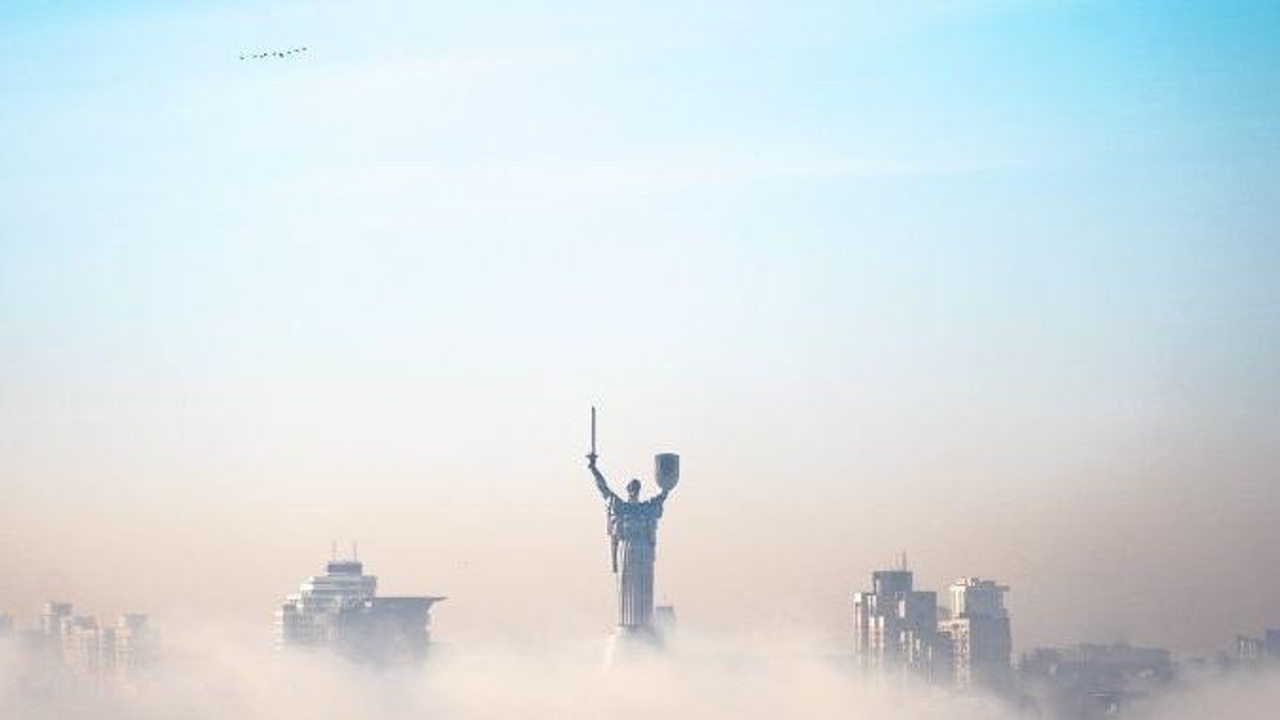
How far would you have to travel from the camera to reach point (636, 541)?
550 feet

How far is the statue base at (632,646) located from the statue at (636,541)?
0.09 m

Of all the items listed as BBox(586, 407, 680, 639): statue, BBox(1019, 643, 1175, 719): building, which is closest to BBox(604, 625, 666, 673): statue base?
BBox(586, 407, 680, 639): statue

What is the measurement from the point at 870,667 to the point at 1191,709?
30617 mm

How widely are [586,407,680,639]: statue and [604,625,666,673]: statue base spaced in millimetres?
86

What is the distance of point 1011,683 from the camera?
19762 centimetres

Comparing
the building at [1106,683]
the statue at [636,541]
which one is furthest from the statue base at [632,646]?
the building at [1106,683]

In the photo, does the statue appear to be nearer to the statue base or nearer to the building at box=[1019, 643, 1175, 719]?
the statue base

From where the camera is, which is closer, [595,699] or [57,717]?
[595,699]

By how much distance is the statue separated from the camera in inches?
6580

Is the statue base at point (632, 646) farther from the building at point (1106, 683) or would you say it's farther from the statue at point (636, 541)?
the building at point (1106, 683)

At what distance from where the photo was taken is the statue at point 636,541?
6580 inches

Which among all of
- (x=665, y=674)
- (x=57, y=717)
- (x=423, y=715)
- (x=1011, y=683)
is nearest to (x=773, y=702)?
(x=665, y=674)

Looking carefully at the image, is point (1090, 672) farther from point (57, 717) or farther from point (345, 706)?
point (57, 717)

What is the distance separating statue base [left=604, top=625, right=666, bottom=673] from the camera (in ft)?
545
